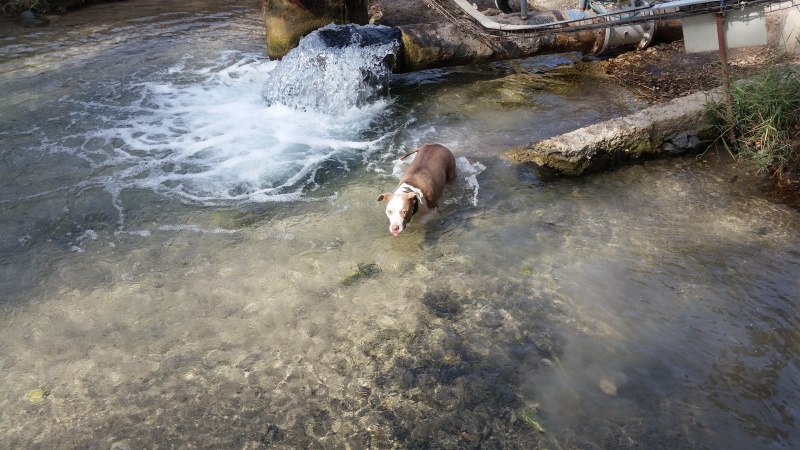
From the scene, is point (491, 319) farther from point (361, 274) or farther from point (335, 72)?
point (335, 72)

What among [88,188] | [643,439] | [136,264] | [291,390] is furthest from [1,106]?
[643,439]

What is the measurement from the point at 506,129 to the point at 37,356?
5458 millimetres

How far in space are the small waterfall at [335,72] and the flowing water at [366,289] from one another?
10.7 inches

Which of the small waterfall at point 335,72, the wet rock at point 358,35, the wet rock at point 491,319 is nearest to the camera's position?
the wet rock at point 491,319

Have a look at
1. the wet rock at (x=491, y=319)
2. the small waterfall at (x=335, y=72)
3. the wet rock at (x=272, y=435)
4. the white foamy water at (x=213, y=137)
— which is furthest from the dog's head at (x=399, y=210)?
the small waterfall at (x=335, y=72)

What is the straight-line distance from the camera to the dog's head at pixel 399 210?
5.16 m

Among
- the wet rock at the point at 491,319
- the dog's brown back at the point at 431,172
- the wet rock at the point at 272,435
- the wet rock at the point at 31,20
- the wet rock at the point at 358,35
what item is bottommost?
the wet rock at the point at 272,435

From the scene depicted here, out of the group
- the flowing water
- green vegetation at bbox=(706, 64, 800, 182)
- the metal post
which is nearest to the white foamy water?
the flowing water

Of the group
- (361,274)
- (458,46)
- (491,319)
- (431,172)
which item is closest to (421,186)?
(431,172)

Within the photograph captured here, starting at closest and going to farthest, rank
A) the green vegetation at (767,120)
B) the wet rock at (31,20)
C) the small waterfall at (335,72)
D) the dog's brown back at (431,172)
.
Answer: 1. the dog's brown back at (431,172)
2. the green vegetation at (767,120)
3. the small waterfall at (335,72)
4. the wet rock at (31,20)

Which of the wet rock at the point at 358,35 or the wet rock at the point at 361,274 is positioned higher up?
the wet rock at the point at 358,35

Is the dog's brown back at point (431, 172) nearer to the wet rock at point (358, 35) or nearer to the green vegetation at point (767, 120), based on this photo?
the wet rock at point (358, 35)

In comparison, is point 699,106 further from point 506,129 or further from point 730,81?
point 506,129

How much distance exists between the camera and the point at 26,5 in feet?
35.5
